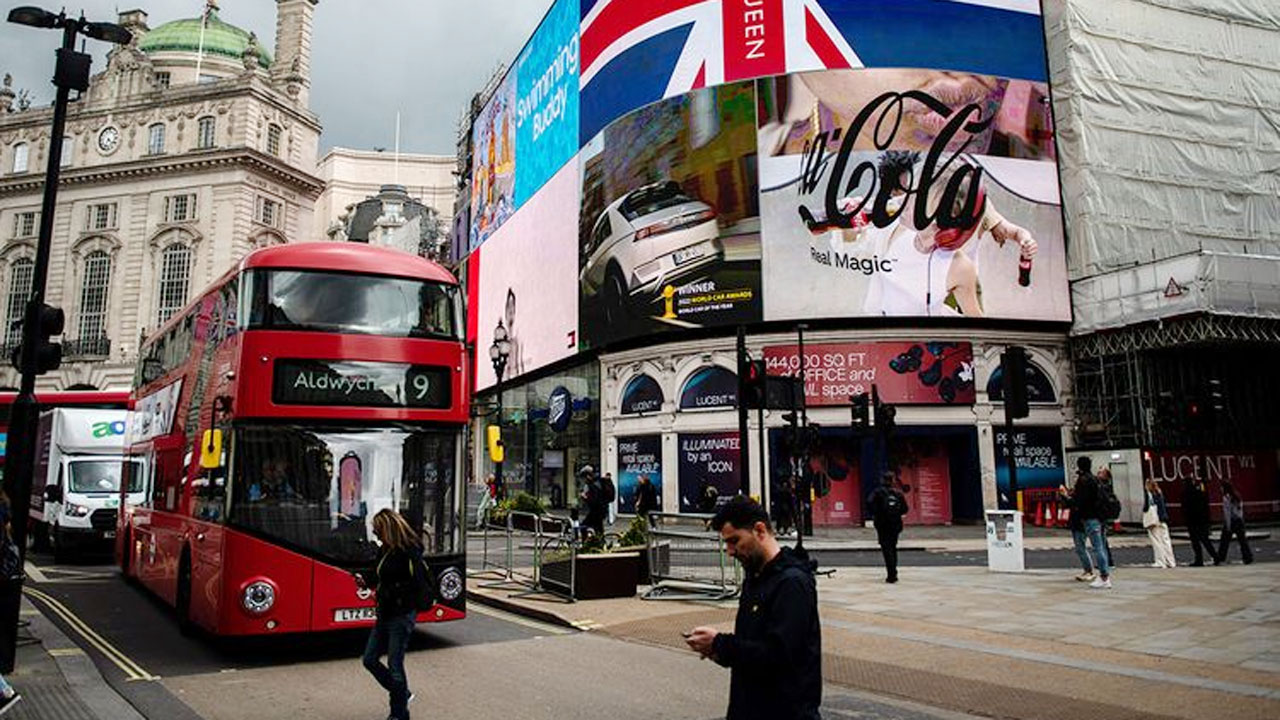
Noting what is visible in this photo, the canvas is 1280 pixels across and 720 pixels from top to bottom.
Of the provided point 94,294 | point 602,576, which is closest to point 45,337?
point 602,576

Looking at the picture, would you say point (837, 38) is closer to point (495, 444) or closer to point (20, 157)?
point (495, 444)

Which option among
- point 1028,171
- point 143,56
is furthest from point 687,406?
point 143,56

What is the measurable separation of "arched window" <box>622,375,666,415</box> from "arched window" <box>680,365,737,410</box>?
4.25 feet

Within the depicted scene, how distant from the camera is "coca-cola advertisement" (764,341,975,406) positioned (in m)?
30.5

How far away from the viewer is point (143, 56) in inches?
2280

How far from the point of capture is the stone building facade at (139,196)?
53.6 metres

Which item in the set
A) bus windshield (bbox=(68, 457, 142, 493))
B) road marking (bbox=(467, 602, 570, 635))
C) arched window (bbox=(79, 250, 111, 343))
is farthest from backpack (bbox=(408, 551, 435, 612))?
arched window (bbox=(79, 250, 111, 343))

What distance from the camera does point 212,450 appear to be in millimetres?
8641

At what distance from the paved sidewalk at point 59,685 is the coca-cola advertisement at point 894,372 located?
79.9 feet

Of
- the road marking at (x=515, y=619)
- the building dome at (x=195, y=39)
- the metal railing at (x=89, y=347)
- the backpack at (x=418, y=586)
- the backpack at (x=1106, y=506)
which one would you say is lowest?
the road marking at (x=515, y=619)

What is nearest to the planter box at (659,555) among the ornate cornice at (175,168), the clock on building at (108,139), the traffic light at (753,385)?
the traffic light at (753,385)

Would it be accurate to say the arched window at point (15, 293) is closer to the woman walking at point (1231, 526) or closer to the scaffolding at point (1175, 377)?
the scaffolding at point (1175, 377)

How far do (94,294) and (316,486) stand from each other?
2217 inches

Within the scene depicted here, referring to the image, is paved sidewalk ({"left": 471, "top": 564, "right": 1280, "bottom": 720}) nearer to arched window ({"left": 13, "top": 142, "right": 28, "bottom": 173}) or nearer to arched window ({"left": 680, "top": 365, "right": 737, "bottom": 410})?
arched window ({"left": 680, "top": 365, "right": 737, "bottom": 410})
